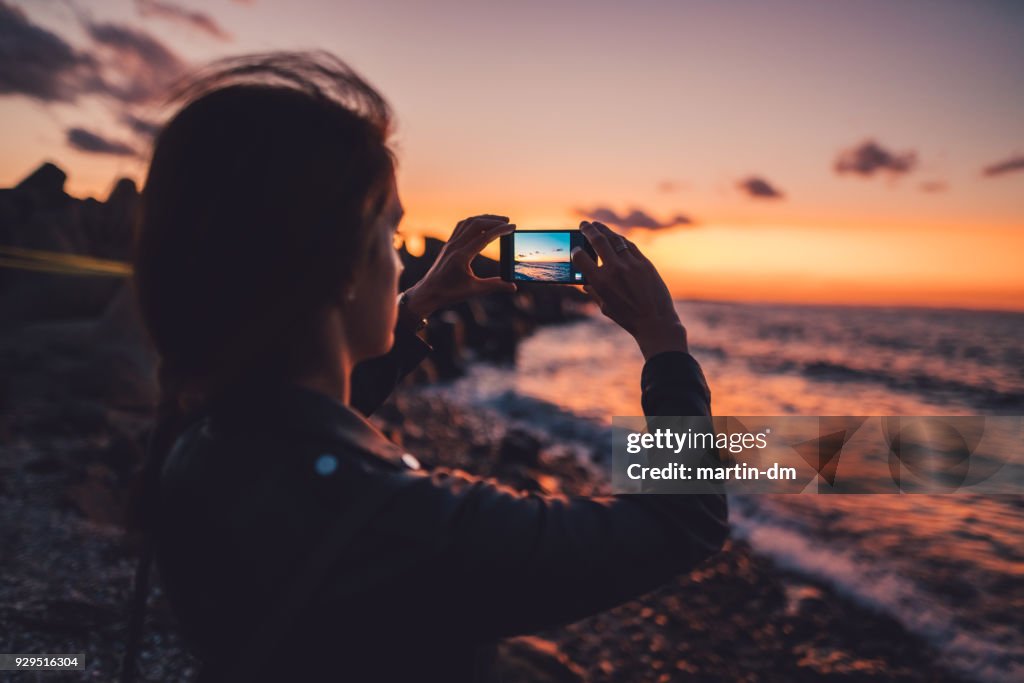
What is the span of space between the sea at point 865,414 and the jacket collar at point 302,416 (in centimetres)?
622

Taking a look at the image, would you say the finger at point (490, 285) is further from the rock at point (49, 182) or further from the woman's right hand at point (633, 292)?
the rock at point (49, 182)

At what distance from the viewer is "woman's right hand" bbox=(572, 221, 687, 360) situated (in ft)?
3.86

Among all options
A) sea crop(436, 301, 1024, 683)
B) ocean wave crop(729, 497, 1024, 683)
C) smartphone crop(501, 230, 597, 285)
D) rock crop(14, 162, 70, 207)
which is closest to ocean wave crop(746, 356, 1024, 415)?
sea crop(436, 301, 1024, 683)

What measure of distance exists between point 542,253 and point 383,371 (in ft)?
2.69

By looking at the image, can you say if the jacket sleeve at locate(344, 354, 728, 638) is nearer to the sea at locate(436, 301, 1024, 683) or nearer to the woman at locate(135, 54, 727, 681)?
the woman at locate(135, 54, 727, 681)

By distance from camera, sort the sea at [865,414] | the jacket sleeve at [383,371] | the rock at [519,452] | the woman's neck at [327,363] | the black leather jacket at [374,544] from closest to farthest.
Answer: the black leather jacket at [374,544] < the woman's neck at [327,363] < the jacket sleeve at [383,371] < the sea at [865,414] < the rock at [519,452]

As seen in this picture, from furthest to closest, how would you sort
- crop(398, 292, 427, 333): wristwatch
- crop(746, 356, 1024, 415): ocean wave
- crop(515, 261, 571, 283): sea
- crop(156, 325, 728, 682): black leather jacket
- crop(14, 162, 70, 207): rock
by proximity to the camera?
crop(14, 162, 70, 207): rock
crop(746, 356, 1024, 415): ocean wave
crop(515, 261, 571, 283): sea
crop(398, 292, 427, 333): wristwatch
crop(156, 325, 728, 682): black leather jacket

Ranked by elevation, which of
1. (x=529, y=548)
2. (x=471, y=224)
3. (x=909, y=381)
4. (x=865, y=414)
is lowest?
(x=865, y=414)

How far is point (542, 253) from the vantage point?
216 cm

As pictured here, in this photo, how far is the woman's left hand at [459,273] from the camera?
1805mm

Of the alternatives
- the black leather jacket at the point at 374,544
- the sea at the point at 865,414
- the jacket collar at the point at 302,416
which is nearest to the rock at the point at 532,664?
the black leather jacket at the point at 374,544

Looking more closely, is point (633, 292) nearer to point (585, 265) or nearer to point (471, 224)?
point (585, 265)

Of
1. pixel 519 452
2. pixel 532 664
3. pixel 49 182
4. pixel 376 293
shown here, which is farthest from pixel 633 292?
pixel 49 182

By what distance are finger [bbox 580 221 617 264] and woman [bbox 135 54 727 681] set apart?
37 centimetres
